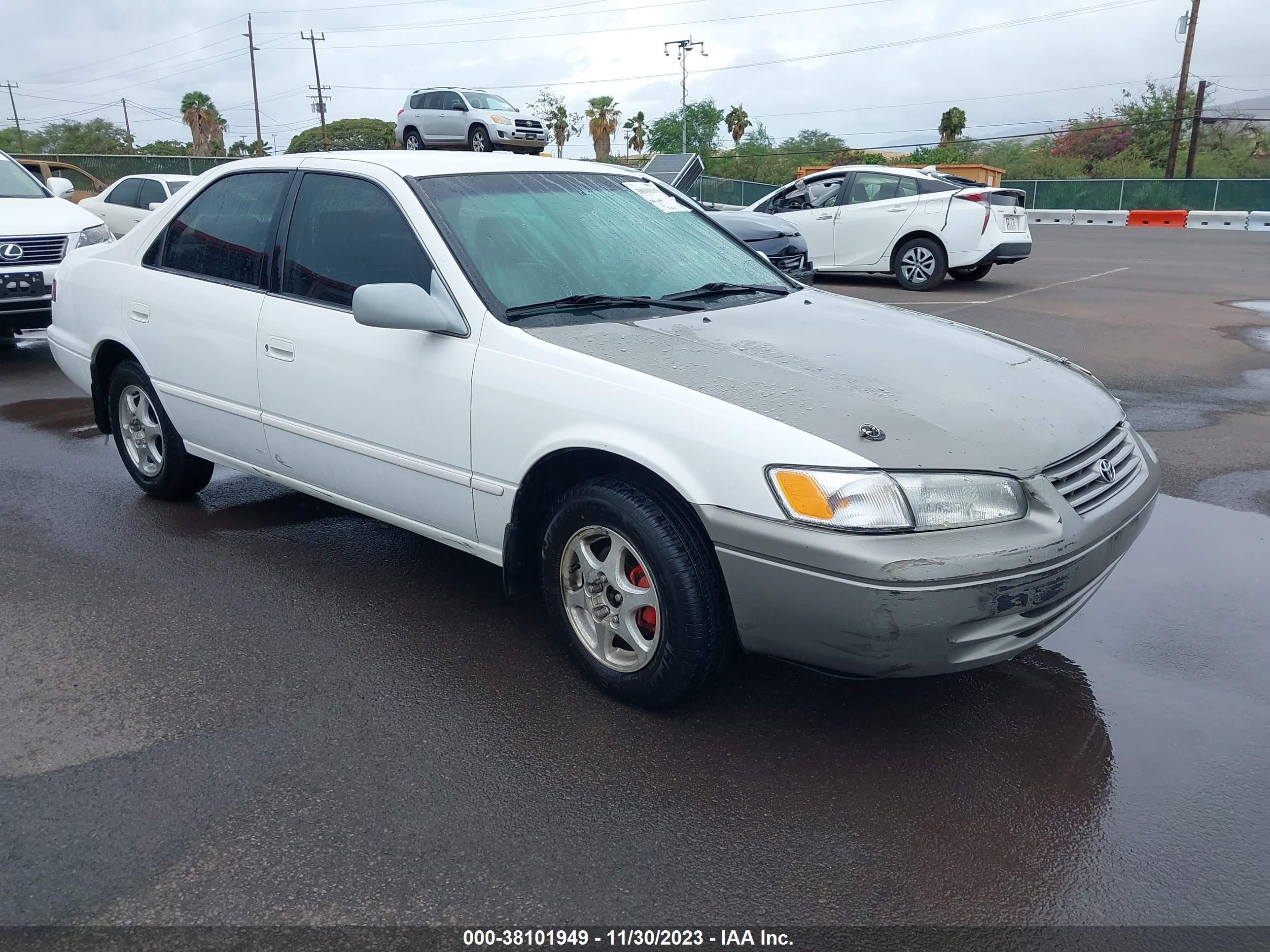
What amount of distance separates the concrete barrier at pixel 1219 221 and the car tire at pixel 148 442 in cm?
2735

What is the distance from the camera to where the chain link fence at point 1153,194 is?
32344 mm

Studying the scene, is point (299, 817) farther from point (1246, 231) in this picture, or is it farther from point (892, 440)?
point (1246, 231)

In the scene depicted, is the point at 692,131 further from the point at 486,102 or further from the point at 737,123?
the point at 486,102

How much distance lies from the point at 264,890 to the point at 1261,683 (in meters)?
3.10

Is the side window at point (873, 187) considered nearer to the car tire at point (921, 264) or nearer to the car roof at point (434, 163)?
the car tire at point (921, 264)

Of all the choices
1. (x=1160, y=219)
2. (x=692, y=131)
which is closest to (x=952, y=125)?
(x=692, y=131)

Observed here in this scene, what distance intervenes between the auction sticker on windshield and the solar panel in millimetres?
7729

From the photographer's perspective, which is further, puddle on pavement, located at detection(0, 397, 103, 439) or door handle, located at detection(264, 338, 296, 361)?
puddle on pavement, located at detection(0, 397, 103, 439)

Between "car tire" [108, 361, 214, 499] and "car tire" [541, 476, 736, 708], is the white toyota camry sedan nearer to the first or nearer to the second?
"car tire" [541, 476, 736, 708]

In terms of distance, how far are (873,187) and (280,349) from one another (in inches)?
449

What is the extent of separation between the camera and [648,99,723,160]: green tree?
66250 millimetres

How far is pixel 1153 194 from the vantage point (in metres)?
33.7

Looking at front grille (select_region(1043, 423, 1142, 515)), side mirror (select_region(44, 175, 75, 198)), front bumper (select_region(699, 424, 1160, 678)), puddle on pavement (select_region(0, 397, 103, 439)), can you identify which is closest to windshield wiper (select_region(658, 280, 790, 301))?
front bumper (select_region(699, 424, 1160, 678))

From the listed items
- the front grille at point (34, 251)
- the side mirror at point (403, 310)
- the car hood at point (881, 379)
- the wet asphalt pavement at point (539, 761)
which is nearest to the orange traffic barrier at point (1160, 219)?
the front grille at point (34, 251)
